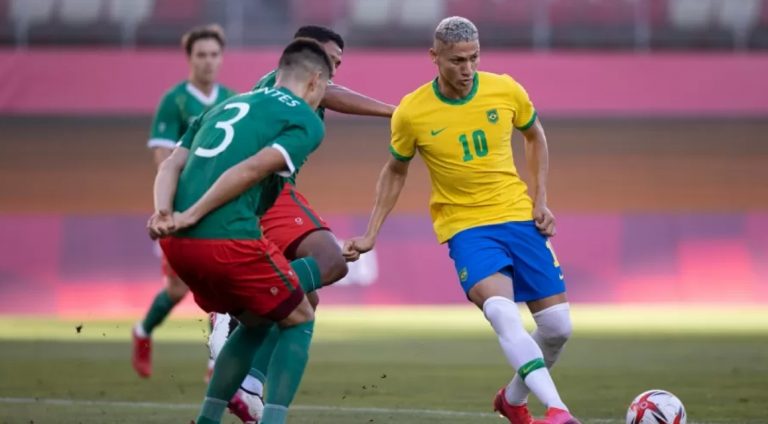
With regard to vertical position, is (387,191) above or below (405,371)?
above

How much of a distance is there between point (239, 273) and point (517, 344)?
1496mm

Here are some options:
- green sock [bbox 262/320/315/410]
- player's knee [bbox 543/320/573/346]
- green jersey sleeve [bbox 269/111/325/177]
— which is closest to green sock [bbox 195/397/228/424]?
green sock [bbox 262/320/315/410]

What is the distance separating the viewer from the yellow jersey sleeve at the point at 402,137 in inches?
288

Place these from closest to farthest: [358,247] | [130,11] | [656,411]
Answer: [656,411], [358,247], [130,11]

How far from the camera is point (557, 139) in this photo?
86.5ft

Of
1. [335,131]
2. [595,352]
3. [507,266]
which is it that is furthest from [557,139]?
[507,266]

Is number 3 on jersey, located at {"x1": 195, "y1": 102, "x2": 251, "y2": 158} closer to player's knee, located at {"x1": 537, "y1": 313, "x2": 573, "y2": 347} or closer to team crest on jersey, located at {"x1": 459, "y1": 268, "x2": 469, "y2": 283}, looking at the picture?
team crest on jersey, located at {"x1": 459, "y1": 268, "x2": 469, "y2": 283}

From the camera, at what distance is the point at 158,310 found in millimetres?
10875

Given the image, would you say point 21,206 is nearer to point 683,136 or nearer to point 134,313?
point 134,313

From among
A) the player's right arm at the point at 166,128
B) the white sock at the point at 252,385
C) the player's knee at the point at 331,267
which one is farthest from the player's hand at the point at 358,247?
the player's right arm at the point at 166,128

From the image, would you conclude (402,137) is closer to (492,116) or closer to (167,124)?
(492,116)

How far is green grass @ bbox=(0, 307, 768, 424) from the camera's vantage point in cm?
837

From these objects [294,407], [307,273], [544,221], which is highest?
[544,221]

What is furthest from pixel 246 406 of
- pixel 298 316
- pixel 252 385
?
pixel 298 316
